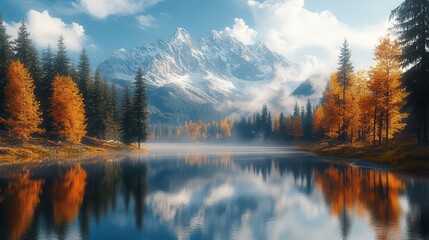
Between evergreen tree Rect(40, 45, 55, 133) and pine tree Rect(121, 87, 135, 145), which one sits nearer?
evergreen tree Rect(40, 45, 55, 133)

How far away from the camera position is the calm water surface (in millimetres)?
13133

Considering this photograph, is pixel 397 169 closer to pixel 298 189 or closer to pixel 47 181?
pixel 298 189

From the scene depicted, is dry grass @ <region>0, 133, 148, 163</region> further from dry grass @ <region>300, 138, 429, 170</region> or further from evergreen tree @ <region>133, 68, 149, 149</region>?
dry grass @ <region>300, 138, 429, 170</region>

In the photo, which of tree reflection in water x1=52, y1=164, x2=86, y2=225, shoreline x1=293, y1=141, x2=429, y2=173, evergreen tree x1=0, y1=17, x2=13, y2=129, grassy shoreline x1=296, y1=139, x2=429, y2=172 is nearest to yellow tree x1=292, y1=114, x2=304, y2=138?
grassy shoreline x1=296, y1=139, x2=429, y2=172

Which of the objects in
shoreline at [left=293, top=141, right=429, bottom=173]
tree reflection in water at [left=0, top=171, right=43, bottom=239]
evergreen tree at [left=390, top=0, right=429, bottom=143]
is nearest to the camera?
tree reflection in water at [left=0, top=171, right=43, bottom=239]

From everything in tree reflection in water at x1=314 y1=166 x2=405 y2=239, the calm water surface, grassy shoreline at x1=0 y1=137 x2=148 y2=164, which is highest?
grassy shoreline at x1=0 y1=137 x2=148 y2=164

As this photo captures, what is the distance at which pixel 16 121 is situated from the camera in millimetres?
48906

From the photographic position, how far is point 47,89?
6769 centimetres

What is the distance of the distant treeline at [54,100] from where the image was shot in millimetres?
51341

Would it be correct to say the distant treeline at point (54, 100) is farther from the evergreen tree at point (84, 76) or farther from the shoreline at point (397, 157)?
the shoreline at point (397, 157)

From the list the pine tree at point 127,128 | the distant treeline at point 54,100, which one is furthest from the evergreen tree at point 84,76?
the pine tree at point 127,128

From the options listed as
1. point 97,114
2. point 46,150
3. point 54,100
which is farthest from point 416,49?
point 97,114

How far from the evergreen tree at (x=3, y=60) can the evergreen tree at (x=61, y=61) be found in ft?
31.7

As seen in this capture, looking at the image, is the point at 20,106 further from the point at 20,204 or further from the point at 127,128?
the point at 20,204
